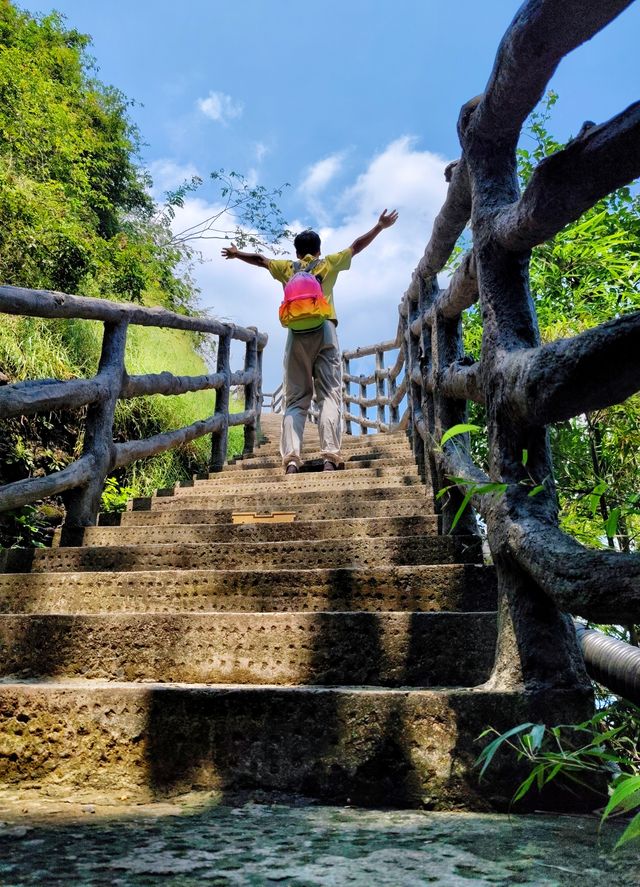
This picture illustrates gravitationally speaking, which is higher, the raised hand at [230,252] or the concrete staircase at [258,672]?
the raised hand at [230,252]

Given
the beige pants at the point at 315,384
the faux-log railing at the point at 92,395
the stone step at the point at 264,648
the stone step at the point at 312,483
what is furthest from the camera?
the beige pants at the point at 315,384

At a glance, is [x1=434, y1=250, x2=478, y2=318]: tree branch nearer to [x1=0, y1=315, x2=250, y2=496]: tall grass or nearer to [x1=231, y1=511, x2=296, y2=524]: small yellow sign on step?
[x1=231, y1=511, x2=296, y2=524]: small yellow sign on step

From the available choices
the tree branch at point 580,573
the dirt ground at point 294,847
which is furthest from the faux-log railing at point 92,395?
the tree branch at point 580,573

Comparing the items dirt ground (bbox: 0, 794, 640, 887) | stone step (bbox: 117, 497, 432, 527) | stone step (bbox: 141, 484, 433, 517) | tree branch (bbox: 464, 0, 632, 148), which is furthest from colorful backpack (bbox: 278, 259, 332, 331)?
dirt ground (bbox: 0, 794, 640, 887)

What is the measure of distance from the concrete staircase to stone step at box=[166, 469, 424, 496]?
1.05 meters

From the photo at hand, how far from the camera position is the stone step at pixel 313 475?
4.01 metres

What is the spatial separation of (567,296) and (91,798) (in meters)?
3.59

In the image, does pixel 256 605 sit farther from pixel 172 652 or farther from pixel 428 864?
pixel 428 864

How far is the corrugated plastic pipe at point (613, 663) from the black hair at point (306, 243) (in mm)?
3428

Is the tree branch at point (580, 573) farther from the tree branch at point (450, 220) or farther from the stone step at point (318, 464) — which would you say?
the stone step at point (318, 464)

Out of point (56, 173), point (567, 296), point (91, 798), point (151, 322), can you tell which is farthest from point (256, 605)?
point (56, 173)

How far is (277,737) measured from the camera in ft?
4.70

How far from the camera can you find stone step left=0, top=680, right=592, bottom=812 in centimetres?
135

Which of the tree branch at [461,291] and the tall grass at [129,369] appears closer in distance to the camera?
the tree branch at [461,291]
